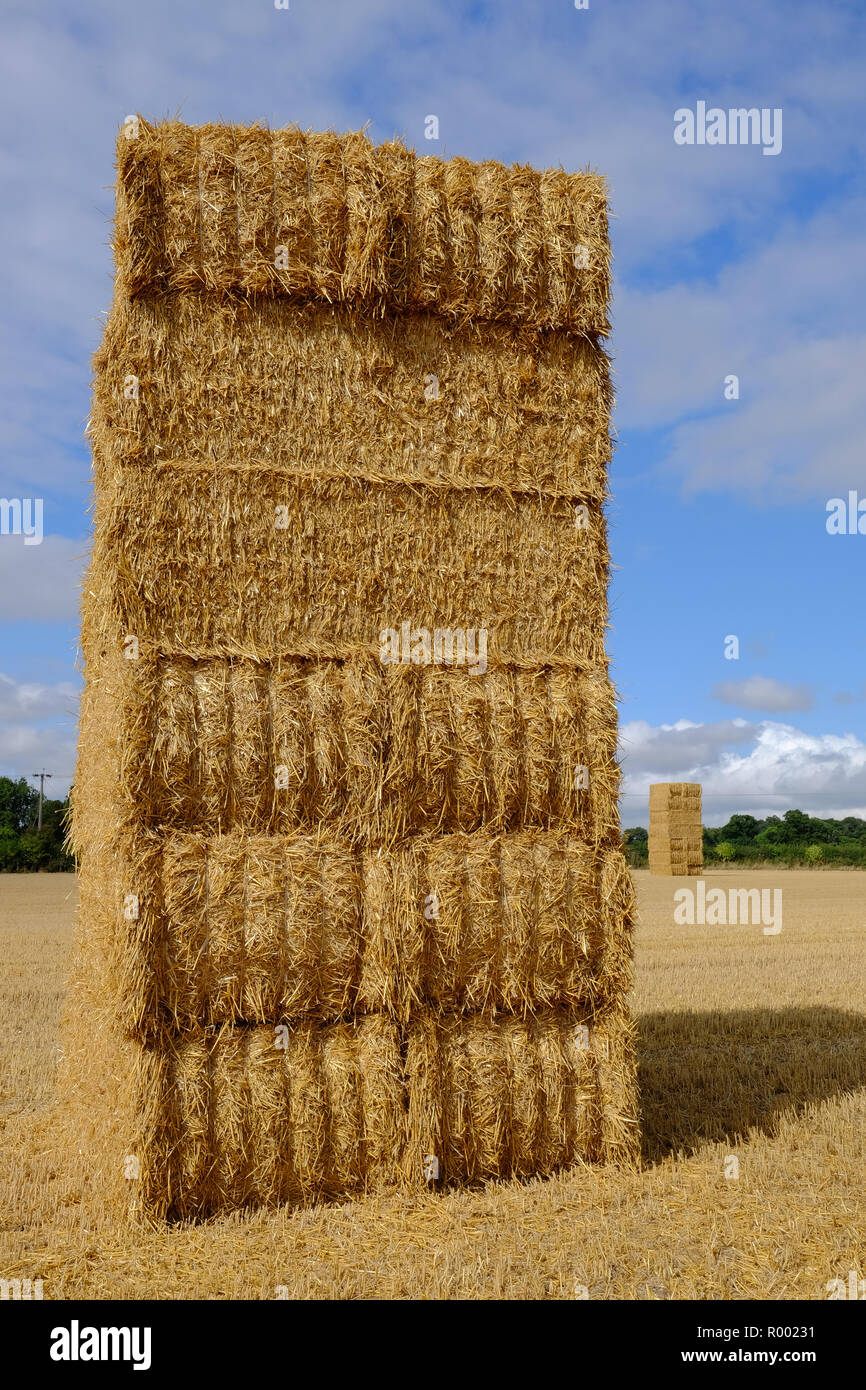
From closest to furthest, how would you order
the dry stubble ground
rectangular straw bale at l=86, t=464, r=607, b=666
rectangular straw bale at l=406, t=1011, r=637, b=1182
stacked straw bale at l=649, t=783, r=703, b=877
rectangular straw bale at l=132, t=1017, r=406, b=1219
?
1. the dry stubble ground
2. rectangular straw bale at l=132, t=1017, r=406, b=1219
3. rectangular straw bale at l=86, t=464, r=607, b=666
4. rectangular straw bale at l=406, t=1011, r=637, b=1182
5. stacked straw bale at l=649, t=783, r=703, b=877

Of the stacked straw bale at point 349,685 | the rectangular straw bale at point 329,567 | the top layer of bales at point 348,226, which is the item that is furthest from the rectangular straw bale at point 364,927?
the top layer of bales at point 348,226

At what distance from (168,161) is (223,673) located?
278 cm

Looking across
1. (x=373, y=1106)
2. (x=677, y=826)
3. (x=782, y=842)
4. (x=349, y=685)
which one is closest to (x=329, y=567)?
(x=349, y=685)

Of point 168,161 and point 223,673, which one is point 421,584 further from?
point 168,161

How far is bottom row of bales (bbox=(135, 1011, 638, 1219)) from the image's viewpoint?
17.9 ft

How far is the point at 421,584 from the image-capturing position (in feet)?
19.6

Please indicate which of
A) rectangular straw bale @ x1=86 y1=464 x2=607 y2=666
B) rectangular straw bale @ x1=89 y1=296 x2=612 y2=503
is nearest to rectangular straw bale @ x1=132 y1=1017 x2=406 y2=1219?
rectangular straw bale @ x1=86 y1=464 x2=607 y2=666

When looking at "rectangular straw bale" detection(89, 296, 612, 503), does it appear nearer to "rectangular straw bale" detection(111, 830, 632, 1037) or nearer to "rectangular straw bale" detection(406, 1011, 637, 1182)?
"rectangular straw bale" detection(111, 830, 632, 1037)

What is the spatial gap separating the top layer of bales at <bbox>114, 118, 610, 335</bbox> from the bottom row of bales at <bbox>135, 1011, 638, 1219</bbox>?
399cm

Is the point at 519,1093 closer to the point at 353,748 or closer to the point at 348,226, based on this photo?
the point at 353,748

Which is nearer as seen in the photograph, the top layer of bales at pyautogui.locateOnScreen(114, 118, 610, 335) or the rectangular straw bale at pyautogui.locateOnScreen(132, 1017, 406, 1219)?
the rectangular straw bale at pyautogui.locateOnScreen(132, 1017, 406, 1219)

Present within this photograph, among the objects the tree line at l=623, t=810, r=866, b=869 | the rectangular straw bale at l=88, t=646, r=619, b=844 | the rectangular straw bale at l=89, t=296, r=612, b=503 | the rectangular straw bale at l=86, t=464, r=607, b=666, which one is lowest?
the tree line at l=623, t=810, r=866, b=869

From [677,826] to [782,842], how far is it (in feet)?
111

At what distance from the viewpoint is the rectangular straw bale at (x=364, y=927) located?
543cm
